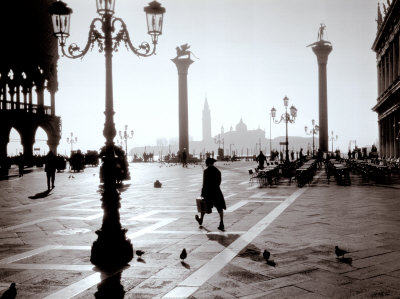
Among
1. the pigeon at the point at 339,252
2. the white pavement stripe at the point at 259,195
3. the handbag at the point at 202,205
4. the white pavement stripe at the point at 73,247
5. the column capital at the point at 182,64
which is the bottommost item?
the white pavement stripe at the point at 73,247

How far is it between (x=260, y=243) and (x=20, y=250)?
384 centimetres

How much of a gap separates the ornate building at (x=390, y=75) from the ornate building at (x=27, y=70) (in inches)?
1273

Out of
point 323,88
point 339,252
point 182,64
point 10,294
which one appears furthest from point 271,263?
point 323,88

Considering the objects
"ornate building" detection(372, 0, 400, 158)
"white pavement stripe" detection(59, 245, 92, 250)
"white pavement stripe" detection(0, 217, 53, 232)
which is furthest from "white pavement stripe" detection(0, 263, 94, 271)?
"ornate building" detection(372, 0, 400, 158)

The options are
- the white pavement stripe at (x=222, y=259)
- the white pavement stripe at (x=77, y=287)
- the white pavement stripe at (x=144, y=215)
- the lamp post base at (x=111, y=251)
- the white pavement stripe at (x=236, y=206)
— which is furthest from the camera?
the white pavement stripe at (x=236, y=206)

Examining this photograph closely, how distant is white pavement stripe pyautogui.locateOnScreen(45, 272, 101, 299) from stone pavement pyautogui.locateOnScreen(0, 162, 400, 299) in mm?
11

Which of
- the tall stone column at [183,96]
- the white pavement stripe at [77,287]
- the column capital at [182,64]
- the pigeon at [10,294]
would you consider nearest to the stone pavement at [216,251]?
the white pavement stripe at [77,287]

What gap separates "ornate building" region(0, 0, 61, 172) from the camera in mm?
41656

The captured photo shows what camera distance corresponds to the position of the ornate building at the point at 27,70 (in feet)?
137

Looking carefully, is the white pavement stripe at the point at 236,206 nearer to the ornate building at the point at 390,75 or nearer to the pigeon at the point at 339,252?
the pigeon at the point at 339,252

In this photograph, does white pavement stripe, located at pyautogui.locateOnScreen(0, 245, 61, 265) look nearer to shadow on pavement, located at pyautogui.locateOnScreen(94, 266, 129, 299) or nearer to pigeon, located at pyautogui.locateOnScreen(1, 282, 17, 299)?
shadow on pavement, located at pyautogui.locateOnScreen(94, 266, 129, 299)

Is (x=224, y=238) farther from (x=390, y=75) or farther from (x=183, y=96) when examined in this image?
(x=183, y=96)

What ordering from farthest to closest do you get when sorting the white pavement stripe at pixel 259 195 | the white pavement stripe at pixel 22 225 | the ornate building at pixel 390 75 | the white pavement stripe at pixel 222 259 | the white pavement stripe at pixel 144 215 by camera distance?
the ornate building at pixel 390 75 < the white pavement stripe at pixel 259 195 < the white pavement stripe at pixel 144 215 < the white pavement stripe at pixel 22 225 < the white pavement stripe at pixel 222 259

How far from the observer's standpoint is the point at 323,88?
69938mm
